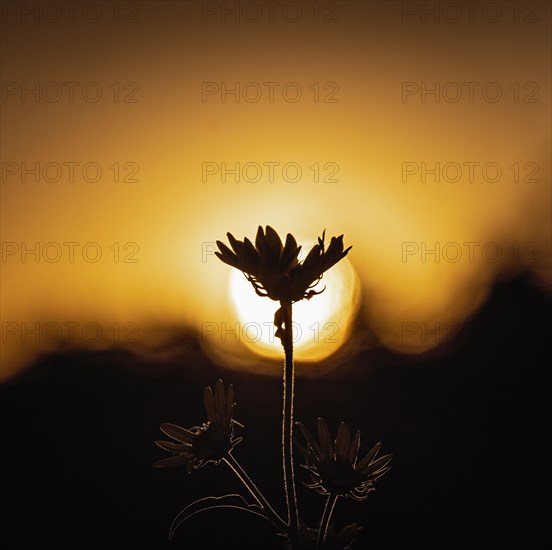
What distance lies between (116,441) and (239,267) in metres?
11.9

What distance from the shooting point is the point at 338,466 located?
88.4 inches

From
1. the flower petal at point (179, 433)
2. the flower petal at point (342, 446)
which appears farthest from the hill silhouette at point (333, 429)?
the flower petal at point (342, 446)

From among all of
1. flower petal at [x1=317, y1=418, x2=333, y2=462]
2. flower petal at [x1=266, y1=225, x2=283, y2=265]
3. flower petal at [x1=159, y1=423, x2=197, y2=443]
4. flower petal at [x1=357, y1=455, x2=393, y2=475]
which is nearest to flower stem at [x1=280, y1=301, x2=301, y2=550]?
flower petal at [x1=266, y1=225, x2=283, y2=265]

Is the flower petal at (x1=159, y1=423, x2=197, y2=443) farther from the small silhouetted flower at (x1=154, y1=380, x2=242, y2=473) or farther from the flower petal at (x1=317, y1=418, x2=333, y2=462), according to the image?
the flower petal at (x1=317, y1=418, x2=333, y2=462)

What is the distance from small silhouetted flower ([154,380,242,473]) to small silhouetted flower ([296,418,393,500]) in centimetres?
21

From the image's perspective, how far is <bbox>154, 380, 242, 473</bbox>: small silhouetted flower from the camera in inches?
90.0

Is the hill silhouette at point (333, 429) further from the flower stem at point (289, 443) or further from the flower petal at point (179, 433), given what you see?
the flower stem at point (289, 443)

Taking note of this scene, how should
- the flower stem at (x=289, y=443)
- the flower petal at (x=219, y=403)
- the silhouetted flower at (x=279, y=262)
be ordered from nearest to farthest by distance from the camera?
the flower stem at (x=289, y=443) → the silhouetted flower at (x=279, y=262) → the flower petal at (x=219, y=403)

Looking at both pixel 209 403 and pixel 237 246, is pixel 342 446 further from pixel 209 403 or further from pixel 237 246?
pixel 237 246

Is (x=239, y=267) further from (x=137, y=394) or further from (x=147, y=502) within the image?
(x=137, y=394)

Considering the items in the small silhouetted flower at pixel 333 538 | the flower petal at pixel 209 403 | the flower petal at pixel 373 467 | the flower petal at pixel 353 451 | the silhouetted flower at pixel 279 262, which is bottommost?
the small silhouetted flower at pixel 333 538

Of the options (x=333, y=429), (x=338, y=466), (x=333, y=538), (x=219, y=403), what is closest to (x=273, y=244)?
(x=219, y=403)

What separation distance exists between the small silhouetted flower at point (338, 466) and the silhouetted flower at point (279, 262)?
0.39 meters

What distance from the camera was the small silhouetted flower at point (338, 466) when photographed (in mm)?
2188
